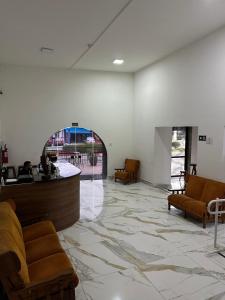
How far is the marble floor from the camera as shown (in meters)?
2.93

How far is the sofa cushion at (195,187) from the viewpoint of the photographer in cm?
535

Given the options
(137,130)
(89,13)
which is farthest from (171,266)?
(137,130)

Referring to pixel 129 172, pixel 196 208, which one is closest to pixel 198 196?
pixel 196 208

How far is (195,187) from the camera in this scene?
5465mm

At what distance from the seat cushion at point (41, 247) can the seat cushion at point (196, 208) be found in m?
2.80

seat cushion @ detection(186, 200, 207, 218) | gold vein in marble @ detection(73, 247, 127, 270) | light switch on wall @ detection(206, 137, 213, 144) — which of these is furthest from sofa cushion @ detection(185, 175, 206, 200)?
gold vein in marble @ detection(73, 247, 127, 270)

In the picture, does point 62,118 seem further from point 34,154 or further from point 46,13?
point 46,13

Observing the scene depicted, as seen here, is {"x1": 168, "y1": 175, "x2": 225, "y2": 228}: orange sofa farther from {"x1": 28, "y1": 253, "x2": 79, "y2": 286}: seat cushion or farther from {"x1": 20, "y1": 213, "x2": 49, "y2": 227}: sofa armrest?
{"x1": 28, "y1": 253, "x2": 79, "y2": 286}: seat cushion

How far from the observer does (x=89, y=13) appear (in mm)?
4414

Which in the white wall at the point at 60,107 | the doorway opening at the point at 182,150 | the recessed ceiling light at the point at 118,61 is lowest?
the doorway opening at the point at 182,150

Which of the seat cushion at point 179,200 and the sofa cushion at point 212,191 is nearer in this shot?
the sofa cushion at point 212,191

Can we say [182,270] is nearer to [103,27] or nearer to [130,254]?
[130,254]

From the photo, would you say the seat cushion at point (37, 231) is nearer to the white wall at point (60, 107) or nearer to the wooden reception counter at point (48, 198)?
the wooden reception counter at point (48, 198)

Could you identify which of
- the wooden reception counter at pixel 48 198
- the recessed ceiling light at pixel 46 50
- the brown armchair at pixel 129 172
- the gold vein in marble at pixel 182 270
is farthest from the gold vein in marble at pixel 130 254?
the recessed ceiling light at pixel 46 50
